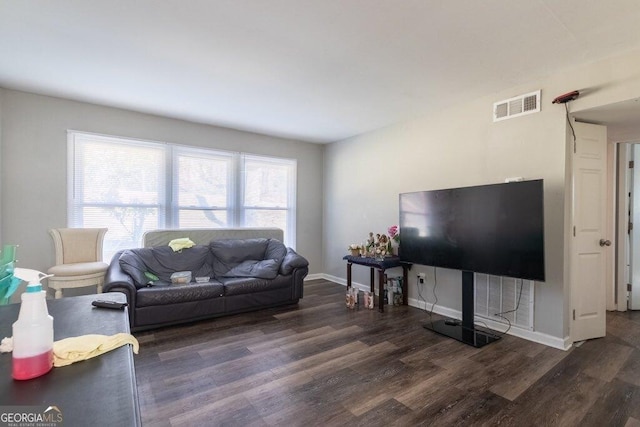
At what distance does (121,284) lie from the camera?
2.98 meters

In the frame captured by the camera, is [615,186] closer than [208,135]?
Yes

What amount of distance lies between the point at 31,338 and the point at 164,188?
3.91 meters

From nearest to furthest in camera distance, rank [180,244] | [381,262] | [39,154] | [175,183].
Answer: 1. [39,154]
2. [381,262]
3. [180,244]
4. [175,183]

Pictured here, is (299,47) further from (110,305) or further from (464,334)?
(464,334)

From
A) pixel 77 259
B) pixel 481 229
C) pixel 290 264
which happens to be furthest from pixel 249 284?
pixel 481 229

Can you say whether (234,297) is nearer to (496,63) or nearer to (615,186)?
(496,63)

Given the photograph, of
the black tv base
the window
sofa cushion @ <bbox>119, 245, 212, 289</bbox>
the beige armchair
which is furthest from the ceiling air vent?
the beige armchair

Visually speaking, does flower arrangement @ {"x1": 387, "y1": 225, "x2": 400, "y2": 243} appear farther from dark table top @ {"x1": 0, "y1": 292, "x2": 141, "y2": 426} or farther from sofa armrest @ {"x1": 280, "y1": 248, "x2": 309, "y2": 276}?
dark table top @ {"x1": 0, "y1": 292, "x2": 141, "y2": 426}

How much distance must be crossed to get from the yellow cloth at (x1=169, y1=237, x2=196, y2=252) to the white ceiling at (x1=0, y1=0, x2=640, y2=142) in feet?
5.96

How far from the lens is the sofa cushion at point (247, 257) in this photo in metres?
3.97

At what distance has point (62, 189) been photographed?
364 centimetres

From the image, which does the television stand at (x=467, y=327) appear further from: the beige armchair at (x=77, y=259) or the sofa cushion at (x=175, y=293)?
the beige armchair at (x=77, y=259)

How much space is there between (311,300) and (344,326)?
1.06 meters

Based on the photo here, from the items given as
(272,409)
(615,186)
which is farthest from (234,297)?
(615,186)
